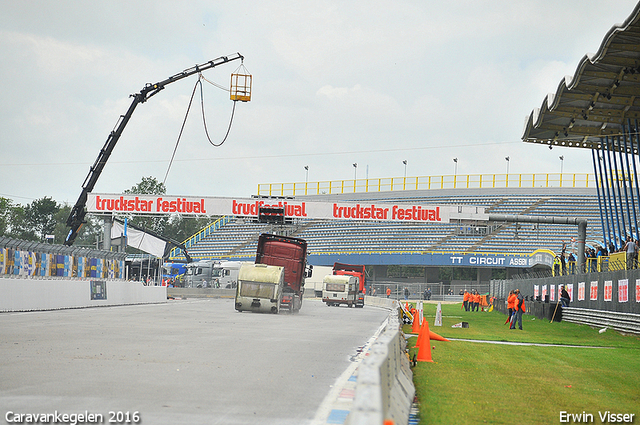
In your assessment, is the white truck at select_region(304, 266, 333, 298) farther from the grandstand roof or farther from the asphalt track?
the asphalt track

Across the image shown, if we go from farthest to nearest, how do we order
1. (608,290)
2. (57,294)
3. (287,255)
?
(287,255) → (57,294) → (608,290)

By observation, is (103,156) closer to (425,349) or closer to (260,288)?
(260,288)

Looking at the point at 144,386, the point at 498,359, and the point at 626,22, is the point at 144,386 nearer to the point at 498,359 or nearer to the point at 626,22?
the point at 498,359

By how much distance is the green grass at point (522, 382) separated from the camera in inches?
328

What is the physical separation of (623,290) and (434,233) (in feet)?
148

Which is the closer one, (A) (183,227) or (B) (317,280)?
(B) (317,280)

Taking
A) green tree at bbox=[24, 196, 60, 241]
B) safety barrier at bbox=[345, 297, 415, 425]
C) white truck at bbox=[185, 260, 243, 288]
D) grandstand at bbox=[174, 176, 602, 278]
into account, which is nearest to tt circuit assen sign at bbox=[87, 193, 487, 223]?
grandstand at bbox=[174, 176, 602, 278]

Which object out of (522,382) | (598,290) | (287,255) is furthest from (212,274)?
(522,382)

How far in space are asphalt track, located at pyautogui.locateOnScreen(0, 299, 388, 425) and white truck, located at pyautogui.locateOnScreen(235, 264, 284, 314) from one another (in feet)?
45.4

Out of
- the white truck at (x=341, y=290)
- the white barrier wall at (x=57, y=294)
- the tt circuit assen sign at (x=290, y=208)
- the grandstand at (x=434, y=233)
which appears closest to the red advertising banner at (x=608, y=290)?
the tt circuit assen sign at (x=290, y=208)

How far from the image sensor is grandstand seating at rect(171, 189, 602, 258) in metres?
65.9

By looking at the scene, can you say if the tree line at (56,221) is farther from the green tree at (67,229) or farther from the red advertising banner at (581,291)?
the red advertising banner at (581,291)

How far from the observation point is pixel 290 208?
4450cm

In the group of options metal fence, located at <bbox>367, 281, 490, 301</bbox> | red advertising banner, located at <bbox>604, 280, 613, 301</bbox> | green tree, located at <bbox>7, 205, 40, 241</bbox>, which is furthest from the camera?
green tree, located at <bbox>7, 205, 40, 241</bbox>
